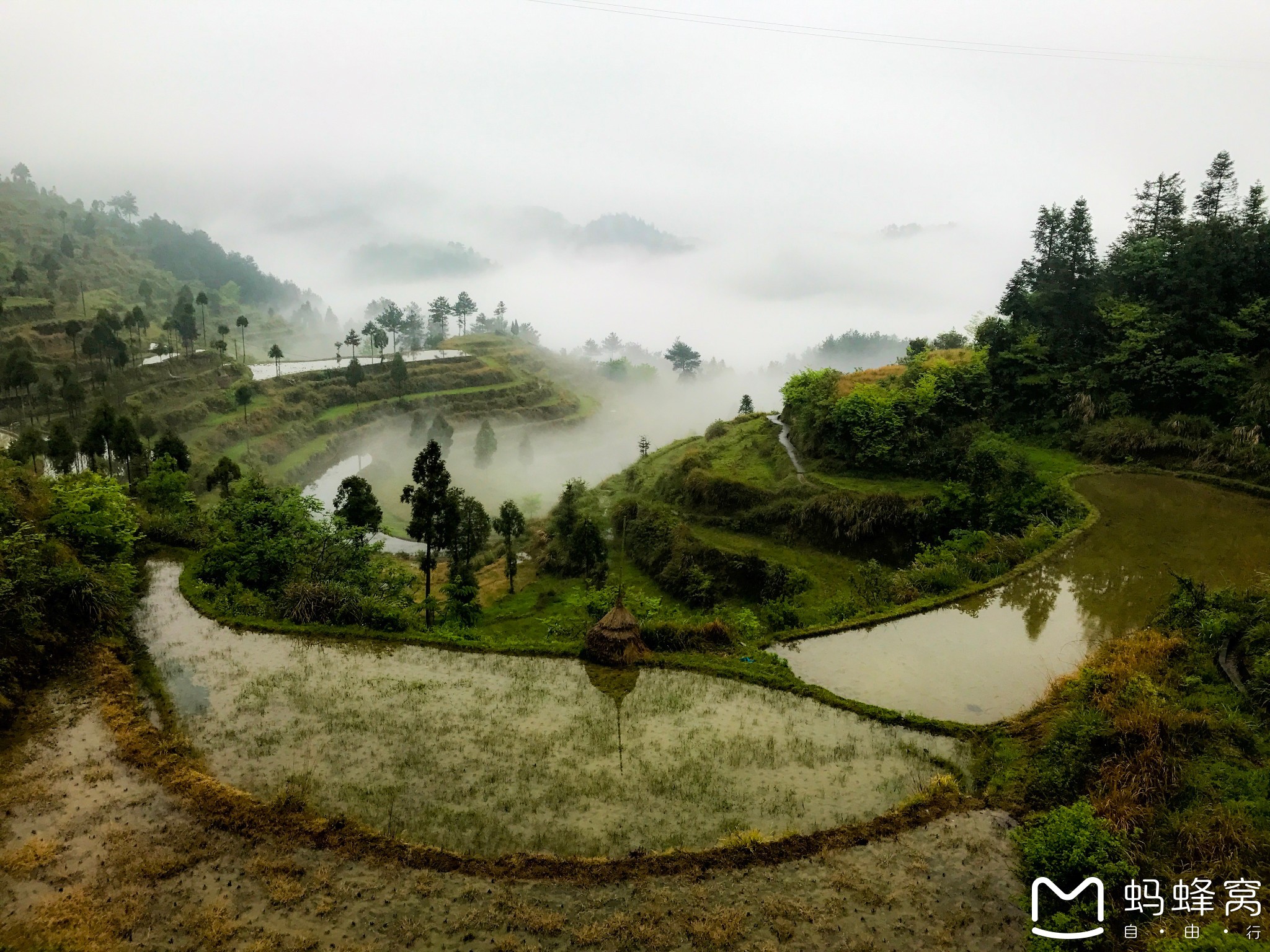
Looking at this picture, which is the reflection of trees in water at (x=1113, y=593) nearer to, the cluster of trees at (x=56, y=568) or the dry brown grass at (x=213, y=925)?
the dry brown grass at (x=213, y=925)

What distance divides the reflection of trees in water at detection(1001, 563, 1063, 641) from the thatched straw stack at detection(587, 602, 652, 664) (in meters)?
8.68

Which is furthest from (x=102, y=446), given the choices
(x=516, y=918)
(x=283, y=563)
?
(x=516, y=918)

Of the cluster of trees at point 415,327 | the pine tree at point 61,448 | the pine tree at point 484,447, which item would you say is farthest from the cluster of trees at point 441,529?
the cluster of trees at point 415,327

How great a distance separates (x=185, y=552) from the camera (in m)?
23.4

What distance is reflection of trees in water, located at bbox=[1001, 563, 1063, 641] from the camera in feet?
53.2

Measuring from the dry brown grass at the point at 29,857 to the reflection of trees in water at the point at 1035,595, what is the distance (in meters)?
17.6

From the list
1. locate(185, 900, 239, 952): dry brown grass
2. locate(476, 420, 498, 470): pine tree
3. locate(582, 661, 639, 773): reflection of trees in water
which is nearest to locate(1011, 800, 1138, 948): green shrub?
locate(582, 661, 639, 773): reflection of trees in water

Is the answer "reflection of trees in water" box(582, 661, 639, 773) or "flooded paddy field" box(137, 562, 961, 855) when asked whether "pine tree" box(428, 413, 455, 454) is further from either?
"reflection of trees in water" box(582, 661, 639, 773)

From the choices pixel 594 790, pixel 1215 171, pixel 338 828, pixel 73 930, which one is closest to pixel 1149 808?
pixel 594 790

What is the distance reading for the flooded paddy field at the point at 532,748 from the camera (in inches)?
407

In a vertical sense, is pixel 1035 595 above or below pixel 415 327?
below

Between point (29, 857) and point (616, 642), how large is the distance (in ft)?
32.1

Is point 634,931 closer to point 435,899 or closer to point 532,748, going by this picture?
point 435,899

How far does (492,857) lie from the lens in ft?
31.0
